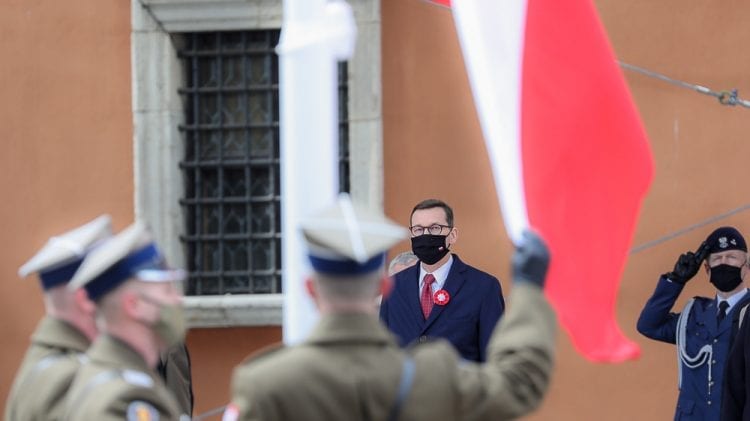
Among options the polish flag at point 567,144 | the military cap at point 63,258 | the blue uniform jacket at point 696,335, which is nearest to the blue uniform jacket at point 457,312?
the blue uniform jacket at point 696,335

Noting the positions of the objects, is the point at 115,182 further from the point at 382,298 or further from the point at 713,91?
the point at 713,91

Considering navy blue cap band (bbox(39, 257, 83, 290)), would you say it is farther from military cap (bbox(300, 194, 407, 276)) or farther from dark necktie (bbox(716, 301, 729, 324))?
dark necktie (bbox(716, 301, 729, 324))

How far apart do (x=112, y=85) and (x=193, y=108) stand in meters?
0.48

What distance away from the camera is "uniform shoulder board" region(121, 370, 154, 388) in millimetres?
4066

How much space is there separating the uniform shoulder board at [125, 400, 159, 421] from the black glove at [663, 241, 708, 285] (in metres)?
4.83

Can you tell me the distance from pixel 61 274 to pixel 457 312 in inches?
112

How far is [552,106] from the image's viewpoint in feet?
17.1

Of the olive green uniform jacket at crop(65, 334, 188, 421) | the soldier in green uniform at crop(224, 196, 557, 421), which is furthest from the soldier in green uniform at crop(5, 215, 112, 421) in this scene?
the soldier in green uniform at crop(224, 196, 557, 421)

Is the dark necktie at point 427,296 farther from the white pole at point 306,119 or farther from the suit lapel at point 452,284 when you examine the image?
the white pole at point 306,119

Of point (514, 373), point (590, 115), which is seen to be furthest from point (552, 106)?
point (514, 373)

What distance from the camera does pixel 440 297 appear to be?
7340 mm

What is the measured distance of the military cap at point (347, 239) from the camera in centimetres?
379

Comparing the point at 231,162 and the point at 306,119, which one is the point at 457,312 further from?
the point at 231,162

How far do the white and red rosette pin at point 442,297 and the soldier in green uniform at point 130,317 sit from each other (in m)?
3.26
